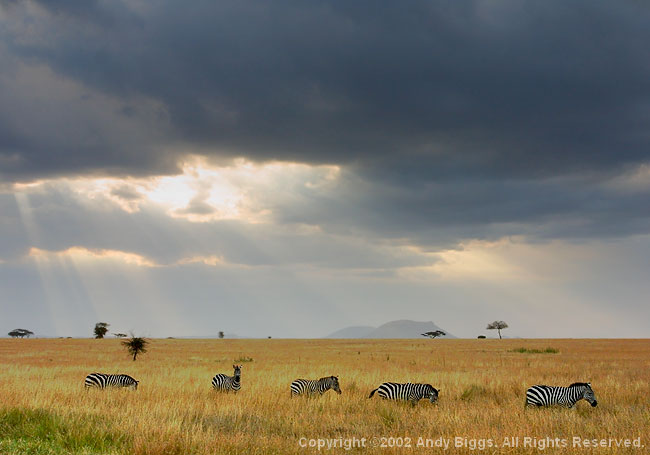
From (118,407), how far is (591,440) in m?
14.6

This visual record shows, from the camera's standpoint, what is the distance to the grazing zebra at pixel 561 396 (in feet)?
57.6

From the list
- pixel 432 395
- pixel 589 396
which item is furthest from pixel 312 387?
pixel 589 396

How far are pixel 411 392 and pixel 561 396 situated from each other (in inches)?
204

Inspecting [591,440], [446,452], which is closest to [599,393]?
[591,440]

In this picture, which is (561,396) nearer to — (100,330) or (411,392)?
(411,392)

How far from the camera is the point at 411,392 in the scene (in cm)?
1873

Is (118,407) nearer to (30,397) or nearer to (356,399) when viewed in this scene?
(30,397)

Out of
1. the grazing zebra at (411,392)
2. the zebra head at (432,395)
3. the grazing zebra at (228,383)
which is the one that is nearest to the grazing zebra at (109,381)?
the grazing zebra at (228,383)

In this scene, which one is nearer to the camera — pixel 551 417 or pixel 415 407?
pixel 551 417

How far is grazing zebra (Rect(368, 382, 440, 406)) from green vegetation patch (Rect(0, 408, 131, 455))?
9.71 meters

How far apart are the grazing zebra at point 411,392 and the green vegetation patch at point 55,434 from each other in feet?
31.8

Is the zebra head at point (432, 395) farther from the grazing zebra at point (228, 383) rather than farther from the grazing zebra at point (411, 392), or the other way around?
the grazing zebra at point (228, 383)

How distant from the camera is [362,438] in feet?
43.2

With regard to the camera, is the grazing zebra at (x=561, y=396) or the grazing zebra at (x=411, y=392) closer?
the grazing zebra at (x=561, y=396)
